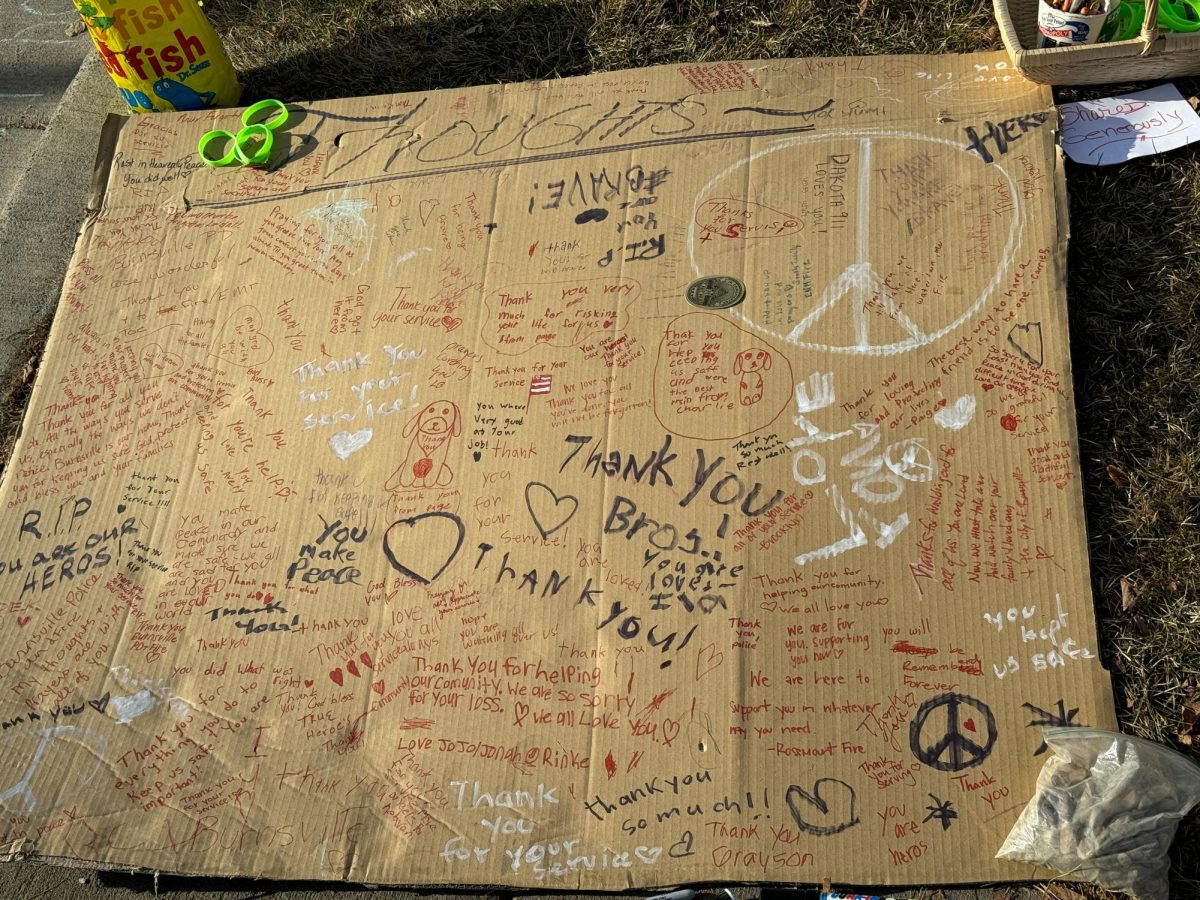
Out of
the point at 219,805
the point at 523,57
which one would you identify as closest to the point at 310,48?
the point at 523,57

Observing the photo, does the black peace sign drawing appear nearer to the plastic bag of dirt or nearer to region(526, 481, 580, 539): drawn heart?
the plastic bag of dirt

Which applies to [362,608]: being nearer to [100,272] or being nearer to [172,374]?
[172,374]

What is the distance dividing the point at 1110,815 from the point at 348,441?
1.70 metres

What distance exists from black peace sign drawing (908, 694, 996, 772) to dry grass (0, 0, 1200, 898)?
0.92 feet

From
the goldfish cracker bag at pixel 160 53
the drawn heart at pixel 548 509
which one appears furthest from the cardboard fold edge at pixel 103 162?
the drawn heart at pixel 548 509

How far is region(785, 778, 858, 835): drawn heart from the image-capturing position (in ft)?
6.04

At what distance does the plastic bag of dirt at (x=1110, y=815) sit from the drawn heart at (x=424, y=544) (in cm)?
121

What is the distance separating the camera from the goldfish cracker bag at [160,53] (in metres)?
2.74

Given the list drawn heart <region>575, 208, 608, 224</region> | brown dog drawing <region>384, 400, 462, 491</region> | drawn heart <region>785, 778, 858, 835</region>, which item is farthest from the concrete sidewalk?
drawn heart <region>785, 778, 858, 835</region>

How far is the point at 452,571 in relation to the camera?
2143 mm

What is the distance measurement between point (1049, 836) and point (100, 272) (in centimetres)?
257

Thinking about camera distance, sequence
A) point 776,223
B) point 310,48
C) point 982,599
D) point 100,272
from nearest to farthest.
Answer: point 982,599, point 776,223, point 100,272, point 310,48

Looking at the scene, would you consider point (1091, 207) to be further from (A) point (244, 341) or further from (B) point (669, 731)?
(A) point (244, 341)

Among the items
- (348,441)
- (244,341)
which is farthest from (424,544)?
(244,341)
